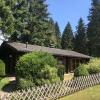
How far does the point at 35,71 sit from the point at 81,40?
5135cm

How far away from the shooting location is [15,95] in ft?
53.1

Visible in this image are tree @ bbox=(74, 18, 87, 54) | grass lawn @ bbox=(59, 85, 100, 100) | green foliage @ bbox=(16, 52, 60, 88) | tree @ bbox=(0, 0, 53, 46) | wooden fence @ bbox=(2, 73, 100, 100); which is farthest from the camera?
tree @ bbox=(74, 18, 87, 54)

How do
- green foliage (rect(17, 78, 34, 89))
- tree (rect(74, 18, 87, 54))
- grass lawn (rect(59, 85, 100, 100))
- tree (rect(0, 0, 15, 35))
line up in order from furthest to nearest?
1. tree (rect(74, 18, 87, 54))
2. tree (rect(0, 0, 15, 35))
3. green foliage (rect(17, 78, 34, 89))
4. grass lawn (rect(59, 85, 100, 100))

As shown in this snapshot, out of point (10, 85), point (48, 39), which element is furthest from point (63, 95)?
point (48, 39)

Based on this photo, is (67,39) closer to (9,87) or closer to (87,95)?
(9,87)

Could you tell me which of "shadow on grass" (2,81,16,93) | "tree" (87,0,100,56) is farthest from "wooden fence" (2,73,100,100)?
"tree" (87,0,100,56)

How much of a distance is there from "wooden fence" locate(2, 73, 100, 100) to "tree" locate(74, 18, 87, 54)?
4576 centimetres

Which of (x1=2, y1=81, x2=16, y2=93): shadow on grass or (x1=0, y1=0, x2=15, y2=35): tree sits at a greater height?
(x1=0, y1=0, x2=15, y2=35): tree

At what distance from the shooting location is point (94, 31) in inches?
2559

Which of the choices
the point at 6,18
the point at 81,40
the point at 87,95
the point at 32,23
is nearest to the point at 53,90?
the point at 87,95

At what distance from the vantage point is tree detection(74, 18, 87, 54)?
231 ft

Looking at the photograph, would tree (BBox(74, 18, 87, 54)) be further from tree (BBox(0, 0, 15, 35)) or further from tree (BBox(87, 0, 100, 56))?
tree (BBox(0, 0, 15, 35))

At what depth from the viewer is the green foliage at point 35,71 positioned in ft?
68.9

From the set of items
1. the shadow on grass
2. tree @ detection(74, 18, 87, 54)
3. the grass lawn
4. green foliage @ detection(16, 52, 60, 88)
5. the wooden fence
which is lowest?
the grass lawn
